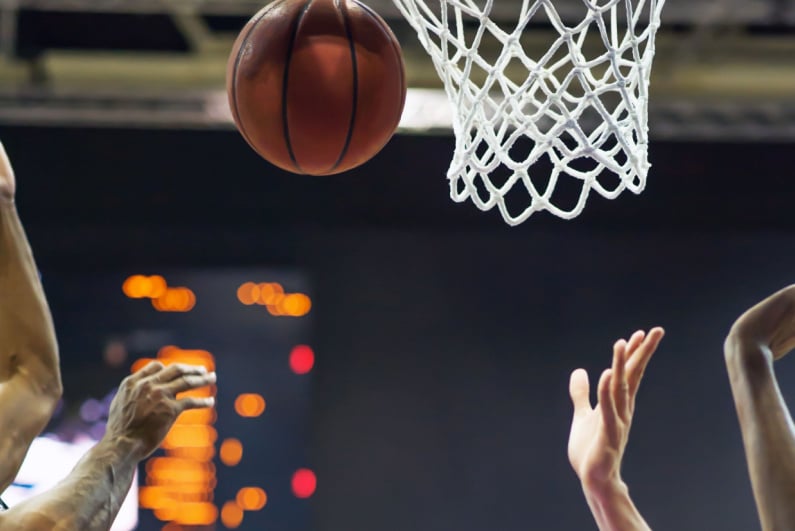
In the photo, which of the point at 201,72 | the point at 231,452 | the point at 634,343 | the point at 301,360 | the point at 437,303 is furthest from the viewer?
the point at 437,303

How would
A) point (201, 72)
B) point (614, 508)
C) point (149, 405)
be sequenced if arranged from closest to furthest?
point (149, 405) → point (614, 508) → point (201, 72)

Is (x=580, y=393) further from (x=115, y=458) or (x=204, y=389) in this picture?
(x=204, y=389)

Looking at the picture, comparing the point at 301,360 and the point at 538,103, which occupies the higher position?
the point at 538,103

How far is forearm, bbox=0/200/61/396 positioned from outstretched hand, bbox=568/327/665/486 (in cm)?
71

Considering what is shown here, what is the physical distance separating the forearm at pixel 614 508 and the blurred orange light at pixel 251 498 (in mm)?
3423

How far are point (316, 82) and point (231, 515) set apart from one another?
3.21m

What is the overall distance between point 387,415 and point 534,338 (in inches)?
32.2

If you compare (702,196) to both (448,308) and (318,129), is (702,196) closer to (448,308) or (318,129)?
(448,308)

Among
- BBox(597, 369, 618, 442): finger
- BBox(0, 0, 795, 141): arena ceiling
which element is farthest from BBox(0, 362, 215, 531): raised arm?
BBox(0, 0, 795, 141): arena ceiling

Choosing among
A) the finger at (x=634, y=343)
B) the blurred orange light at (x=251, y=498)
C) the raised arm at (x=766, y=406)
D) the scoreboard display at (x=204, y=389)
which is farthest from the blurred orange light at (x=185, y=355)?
the raised arm at (x=766, y=406)

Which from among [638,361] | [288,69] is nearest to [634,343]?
[638,361]

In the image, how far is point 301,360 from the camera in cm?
484

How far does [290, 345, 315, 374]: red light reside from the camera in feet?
15.8

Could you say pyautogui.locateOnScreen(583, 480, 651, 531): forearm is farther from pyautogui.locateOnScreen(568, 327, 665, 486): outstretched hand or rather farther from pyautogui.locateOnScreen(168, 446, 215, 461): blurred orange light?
pyautogui.locateOnScreen(168, 446, 215, 461): blurred orange light
